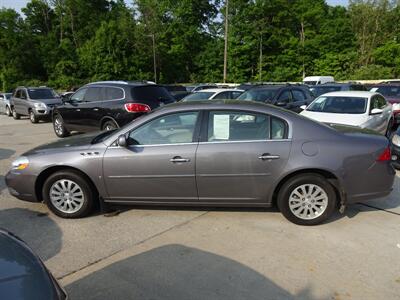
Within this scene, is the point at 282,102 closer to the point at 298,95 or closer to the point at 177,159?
the point at 298,95

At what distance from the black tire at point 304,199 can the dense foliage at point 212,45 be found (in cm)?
4494

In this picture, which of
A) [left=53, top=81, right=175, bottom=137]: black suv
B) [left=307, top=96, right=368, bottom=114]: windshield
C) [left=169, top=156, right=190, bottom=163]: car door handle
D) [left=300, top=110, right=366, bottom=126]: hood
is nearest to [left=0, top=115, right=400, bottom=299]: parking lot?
[left=169, top=156, right=190, bottom=163]: car door handle

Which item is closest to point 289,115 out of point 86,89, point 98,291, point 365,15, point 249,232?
point 249,232

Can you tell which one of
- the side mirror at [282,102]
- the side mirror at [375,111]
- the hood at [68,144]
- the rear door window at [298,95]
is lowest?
A: the hood at [68,144]

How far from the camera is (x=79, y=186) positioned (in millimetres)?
4688


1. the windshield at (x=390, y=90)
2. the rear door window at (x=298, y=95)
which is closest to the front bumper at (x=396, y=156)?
the rear door window at (x=298, y=95)

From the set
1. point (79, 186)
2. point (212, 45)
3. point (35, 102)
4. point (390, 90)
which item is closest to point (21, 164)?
point (79, 186)

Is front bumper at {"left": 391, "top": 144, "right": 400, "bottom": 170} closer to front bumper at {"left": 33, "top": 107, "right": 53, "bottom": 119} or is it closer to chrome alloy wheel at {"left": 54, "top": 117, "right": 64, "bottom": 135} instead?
chrome alloy wheel at {"left": 54, "top": 117, "right": 64, "bottom": 135}

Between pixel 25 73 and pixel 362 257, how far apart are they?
62.6m

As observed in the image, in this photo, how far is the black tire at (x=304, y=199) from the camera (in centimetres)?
437

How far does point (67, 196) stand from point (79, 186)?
0.23 m

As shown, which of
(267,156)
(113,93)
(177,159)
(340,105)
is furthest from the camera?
(113,93)

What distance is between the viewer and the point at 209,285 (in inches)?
129

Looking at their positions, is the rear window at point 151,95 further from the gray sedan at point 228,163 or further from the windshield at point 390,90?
the windshield at point 390,90
